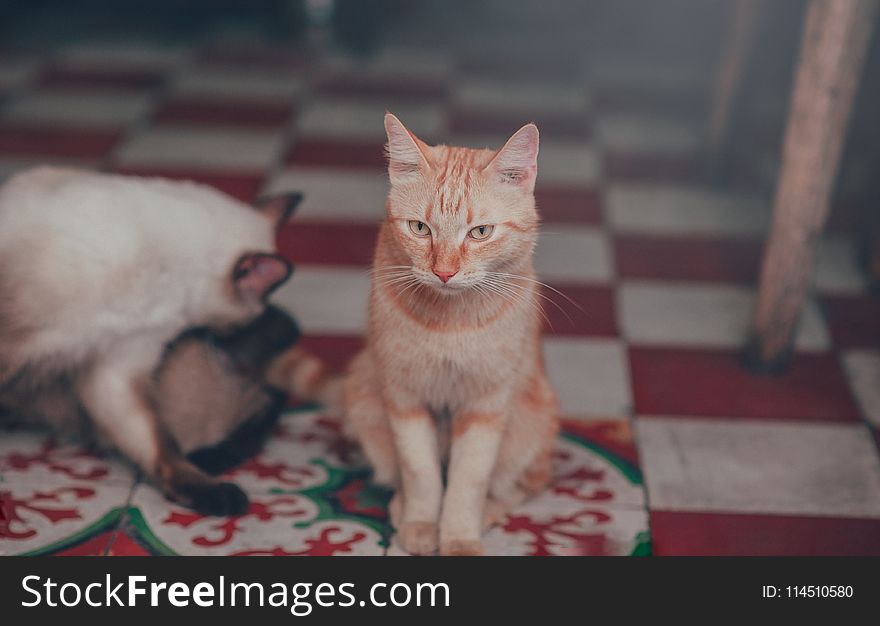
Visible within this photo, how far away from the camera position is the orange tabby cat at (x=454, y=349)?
4.42 ft

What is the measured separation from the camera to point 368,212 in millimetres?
2602

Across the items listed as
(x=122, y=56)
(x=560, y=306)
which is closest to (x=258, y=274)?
(x=560, y=306)

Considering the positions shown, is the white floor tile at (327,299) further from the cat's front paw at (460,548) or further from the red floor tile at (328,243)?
the cat's front paw at (460,548)

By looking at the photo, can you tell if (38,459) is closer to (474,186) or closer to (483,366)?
(483,366)

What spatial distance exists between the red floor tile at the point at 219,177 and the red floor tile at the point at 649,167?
961 millimetres

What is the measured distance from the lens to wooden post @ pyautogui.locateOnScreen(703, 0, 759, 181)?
2.58 metres

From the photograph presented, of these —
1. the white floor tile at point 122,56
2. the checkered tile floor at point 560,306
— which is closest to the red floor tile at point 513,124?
the checkered tile floor at point 560,306

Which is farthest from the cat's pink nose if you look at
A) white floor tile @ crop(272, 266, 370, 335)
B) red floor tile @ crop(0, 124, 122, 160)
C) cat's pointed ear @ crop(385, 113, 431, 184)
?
red floor tile @ crop(0, 124, 122, 160)

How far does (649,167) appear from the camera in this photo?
116 inches

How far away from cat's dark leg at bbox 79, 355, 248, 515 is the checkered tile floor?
1.4 inches

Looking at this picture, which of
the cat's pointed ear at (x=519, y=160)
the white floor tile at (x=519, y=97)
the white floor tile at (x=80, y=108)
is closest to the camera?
the cat's pointed ear at (x=519, y=160)

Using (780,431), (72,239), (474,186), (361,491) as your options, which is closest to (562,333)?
(780,431)

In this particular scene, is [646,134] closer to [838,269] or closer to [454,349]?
[838,269]

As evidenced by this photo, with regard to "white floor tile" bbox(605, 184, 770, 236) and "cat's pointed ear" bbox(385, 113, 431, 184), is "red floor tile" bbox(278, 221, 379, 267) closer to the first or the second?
"white floor tile" bbox(605, 184, 770, 236)
